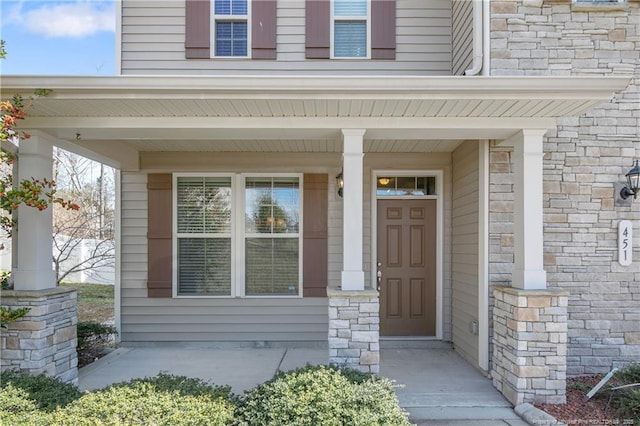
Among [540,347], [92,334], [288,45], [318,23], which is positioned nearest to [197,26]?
[288,45]

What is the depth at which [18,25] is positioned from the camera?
27.2 feet

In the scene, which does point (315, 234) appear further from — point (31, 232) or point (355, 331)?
point (31, 232)

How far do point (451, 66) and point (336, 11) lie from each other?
1.62 m

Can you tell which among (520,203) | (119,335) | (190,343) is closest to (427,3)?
(520,203)

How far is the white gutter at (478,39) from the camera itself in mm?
4246

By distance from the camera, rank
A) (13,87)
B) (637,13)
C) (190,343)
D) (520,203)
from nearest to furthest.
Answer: (13,87), (520,203), (637,13), (190,343)

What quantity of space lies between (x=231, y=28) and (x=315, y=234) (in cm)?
285

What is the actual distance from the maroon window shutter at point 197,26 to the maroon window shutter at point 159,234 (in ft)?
5.49

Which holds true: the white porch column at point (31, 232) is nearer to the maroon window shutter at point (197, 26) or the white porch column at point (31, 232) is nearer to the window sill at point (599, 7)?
the maroon window shutter at point (197, 26)

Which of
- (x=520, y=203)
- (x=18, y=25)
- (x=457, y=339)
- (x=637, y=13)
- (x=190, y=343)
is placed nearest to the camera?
(x=520, y=203)

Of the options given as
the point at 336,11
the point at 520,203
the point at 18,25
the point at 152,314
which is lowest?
the point at 152,314

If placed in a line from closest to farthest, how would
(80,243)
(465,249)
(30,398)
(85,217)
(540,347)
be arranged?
1. (30,398)
2. (540,347)
3. (465,249)
4. (80,243)
5. (85,217)

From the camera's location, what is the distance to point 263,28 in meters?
5.25

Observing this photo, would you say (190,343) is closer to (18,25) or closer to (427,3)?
(427,3)
